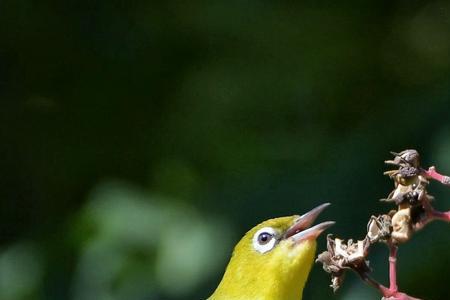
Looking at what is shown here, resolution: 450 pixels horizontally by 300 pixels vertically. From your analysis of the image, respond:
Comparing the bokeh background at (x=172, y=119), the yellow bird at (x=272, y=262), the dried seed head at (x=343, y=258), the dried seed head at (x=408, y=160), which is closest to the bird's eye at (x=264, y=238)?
the yellow bird at (x=272, y=262)

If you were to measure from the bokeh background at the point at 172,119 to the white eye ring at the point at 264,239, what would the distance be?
23 centimetres

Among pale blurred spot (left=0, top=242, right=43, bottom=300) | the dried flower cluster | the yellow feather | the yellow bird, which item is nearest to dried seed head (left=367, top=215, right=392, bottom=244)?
the dried flower cluster

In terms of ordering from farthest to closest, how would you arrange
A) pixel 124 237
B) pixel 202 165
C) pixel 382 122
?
pixel 202 165 → pixel 124 237 → pixel 382 122

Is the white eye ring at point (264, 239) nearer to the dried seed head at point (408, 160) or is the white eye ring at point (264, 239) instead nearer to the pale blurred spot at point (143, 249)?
the pale blurred spot at point (143, 249)

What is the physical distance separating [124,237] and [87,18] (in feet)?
4.71

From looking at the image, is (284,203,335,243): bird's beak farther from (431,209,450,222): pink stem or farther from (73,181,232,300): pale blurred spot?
(431,209,450,222): pink stem

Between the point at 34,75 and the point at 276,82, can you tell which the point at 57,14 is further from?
the point at 276,82

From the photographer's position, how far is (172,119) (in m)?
4.92

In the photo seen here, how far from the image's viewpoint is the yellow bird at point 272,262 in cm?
336

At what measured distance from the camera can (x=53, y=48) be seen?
527cm

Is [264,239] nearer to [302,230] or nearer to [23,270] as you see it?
[302,230]

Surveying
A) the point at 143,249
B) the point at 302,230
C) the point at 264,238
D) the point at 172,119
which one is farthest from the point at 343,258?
the point at 172,119

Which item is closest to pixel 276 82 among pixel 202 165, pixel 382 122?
pixel 202 165

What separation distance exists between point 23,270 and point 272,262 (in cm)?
104
